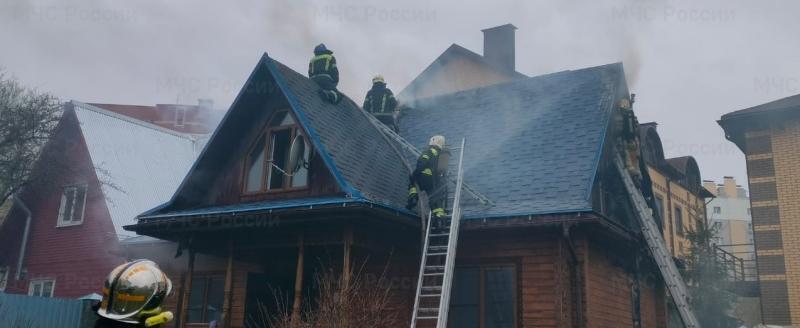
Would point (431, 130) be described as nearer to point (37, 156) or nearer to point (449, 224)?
point (449, 224)

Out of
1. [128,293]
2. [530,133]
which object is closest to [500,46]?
[530,133]

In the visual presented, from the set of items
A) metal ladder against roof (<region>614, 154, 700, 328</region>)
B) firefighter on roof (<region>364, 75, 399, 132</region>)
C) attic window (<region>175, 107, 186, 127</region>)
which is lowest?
metal ladder against roof (<region>614, 154, 700, 328</region>)

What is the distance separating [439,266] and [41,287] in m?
15.5

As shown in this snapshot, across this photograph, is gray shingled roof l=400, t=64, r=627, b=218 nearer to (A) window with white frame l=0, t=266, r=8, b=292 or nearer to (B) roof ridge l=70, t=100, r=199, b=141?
(B) roof ridge l=70, t=100, r=199, b=141

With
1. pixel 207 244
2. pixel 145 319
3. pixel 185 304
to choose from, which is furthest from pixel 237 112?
pixel 145 319

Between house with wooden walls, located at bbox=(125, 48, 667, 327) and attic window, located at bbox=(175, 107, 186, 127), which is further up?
attic window, located at bbox=(175, 107, 186, 127)

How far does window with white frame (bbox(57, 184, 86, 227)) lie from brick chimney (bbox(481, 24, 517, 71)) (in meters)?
15.7

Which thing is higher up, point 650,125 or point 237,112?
point 650,125

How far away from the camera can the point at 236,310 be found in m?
14.3

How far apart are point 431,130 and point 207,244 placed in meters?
5.38

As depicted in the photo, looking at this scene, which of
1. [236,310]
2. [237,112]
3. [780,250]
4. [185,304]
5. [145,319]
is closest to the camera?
[145,319]

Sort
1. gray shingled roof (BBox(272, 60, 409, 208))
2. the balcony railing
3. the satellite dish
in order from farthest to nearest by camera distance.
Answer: the balcony railing < the satellite dish < gray shingled roof (BBox(272, 60, 409, 208))

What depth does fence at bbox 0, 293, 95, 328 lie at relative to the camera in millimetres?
13859

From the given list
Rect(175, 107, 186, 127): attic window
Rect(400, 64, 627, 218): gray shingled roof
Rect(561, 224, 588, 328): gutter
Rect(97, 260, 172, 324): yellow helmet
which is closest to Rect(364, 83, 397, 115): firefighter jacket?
Rect(400, 64, 627, 218): gray shingled roof
